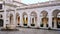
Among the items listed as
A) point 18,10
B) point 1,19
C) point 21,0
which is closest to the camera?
point 18,10

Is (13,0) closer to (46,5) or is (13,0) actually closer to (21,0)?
(21,0)

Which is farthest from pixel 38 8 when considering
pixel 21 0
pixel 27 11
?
pixel 21 0

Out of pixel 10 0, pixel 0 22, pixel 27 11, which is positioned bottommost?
pixel 0 22

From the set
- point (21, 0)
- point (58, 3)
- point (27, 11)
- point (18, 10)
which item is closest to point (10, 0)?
point (21, 0)

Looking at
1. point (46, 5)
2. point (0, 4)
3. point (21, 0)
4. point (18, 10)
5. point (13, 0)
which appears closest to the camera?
point (46, 5)

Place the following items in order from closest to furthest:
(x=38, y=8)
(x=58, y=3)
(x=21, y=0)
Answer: (x=58, y=3) → (x=38, y=8) → (x=21, y=0)

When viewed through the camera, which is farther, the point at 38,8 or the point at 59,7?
the point at 38,8

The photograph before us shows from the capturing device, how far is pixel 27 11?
39125mm

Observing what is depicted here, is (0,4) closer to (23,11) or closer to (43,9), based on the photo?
(23,11)

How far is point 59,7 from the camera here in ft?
102

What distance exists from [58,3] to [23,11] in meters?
12.4

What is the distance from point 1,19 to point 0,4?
6.40 m

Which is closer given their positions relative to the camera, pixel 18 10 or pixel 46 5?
pixel 46 5

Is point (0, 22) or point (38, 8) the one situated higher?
point (38, 8)
